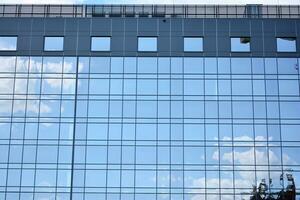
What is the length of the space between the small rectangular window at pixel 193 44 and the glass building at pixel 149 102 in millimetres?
118

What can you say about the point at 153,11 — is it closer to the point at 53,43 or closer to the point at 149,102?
the point at 149,102

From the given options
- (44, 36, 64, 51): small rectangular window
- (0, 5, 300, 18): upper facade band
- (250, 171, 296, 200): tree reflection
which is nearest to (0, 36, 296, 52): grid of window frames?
(44, 36, 64, 51): small rectangular window

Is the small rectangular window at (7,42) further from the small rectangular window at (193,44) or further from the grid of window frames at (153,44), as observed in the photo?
the small rectangular window at (193,44)

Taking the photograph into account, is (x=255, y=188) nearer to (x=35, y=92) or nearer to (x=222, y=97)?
(x=222, y=97)

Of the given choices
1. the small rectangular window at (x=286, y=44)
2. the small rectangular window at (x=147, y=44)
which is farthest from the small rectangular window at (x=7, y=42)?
the small rectangular window at (x=286, y=44)

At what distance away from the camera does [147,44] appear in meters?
54.3

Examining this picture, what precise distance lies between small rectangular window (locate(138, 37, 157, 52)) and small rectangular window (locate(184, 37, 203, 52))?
2.66 m

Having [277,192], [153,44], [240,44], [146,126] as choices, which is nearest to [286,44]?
[240,44]

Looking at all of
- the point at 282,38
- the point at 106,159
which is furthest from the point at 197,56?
the point at 106,159

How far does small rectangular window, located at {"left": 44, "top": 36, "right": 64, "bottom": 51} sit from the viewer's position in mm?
54438

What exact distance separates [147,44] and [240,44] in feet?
26.2

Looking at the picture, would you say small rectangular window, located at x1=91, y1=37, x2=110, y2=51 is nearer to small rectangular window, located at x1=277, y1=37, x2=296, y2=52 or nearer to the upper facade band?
the upper facade band

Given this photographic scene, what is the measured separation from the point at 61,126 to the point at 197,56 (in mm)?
12951

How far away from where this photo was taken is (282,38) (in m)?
54.7
